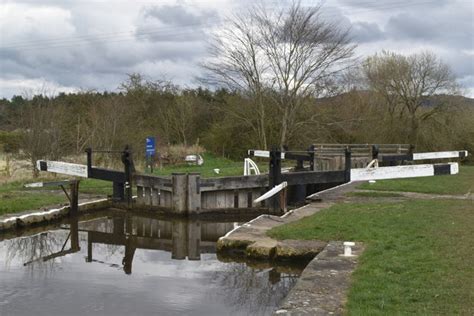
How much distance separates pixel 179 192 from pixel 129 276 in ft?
17.7

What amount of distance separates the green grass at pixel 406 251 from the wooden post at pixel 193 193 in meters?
3.45

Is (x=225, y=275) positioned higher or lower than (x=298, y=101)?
lower

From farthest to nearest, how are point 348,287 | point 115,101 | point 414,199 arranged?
1. point 115,101
2. point 414,199
3. point 348,287

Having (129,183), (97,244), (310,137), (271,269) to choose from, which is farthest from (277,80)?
(271,269)

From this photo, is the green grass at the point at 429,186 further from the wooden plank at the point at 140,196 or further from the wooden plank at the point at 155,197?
the wooden plank at the point at 140,196

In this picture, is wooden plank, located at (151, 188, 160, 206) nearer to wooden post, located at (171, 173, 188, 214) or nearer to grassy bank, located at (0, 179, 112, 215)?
wooden post, located at (171, 173, 188, 214)

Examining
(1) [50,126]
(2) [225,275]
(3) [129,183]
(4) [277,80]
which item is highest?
(4) [277,80]

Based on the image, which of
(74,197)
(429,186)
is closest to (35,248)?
(74,197)

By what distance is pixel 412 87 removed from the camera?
1262 inches

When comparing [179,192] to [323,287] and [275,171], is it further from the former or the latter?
[323,287]

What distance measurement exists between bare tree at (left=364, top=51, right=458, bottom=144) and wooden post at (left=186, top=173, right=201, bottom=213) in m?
21.4

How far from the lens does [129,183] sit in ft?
47.2

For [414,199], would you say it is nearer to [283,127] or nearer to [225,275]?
[225,275]

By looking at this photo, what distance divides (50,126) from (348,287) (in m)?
16.2
